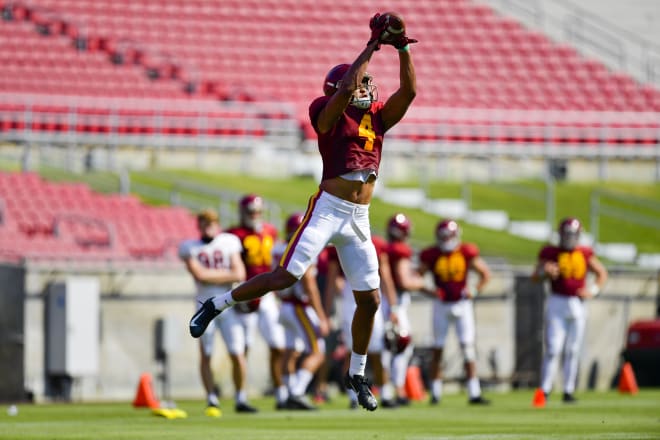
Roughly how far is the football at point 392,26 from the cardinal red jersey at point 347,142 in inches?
26.8

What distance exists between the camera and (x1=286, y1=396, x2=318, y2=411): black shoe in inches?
550

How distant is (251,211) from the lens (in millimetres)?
13492

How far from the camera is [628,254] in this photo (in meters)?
23.8

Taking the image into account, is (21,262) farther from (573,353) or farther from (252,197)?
(573,353)

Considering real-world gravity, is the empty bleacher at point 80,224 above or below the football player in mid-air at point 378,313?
above

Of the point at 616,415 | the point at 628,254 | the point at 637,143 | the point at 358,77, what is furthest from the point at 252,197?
the point at 637,143

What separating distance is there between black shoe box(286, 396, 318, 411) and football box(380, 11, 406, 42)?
19.5ft

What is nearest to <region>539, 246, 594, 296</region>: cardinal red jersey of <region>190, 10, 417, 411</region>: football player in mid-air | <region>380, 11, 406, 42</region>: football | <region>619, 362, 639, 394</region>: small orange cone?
<region>619, 362, 639, 394</region>: small orange cone

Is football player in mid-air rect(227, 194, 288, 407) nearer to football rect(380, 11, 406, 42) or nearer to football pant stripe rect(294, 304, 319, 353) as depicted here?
football pant stripe rect(294, 304, 319, 353)

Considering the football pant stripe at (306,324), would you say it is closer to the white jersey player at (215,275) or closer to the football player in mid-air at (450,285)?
the white jersey player at (215,275)

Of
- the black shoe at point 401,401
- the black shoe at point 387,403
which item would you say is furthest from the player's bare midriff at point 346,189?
the black shoe at point 401,401

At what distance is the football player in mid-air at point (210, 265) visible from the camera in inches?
514

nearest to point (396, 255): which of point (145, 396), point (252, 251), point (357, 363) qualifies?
point (252, 251)

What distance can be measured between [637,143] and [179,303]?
16933mm
